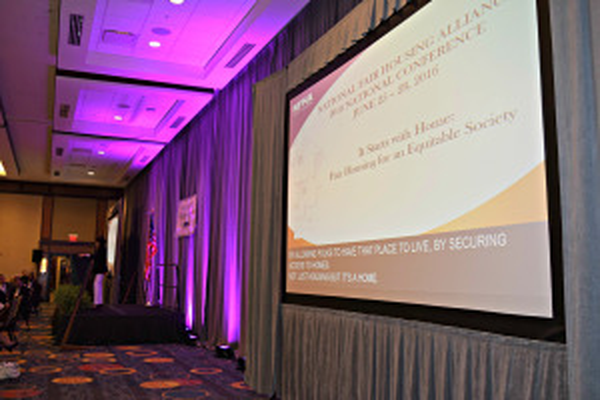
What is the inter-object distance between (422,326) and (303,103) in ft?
7.30

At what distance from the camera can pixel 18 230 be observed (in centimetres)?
1599

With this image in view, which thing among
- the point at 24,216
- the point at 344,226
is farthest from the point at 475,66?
the point at 24,216

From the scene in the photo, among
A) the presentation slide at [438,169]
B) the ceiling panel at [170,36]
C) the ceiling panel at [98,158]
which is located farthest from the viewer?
the ceiling panel at [98,158]

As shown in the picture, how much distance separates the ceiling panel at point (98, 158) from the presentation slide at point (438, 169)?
7250mm

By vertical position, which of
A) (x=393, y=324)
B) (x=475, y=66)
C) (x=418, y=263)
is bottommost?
(x=393, y=324)

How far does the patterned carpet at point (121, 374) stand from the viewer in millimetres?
4336

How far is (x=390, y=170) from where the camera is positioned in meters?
3.13

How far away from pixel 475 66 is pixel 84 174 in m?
13.1

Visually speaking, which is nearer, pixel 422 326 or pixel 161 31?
pixel 422 326

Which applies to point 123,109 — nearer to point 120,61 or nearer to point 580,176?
point 120,61

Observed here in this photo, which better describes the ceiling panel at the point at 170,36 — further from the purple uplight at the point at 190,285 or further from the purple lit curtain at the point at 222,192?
the purple uplight at the point at 190,285

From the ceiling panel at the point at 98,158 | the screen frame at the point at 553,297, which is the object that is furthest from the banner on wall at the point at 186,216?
the screen frame at the point at 553,297

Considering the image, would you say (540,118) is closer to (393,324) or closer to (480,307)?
(480,307)

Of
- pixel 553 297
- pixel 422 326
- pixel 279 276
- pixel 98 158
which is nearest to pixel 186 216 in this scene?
pixel 98 158
